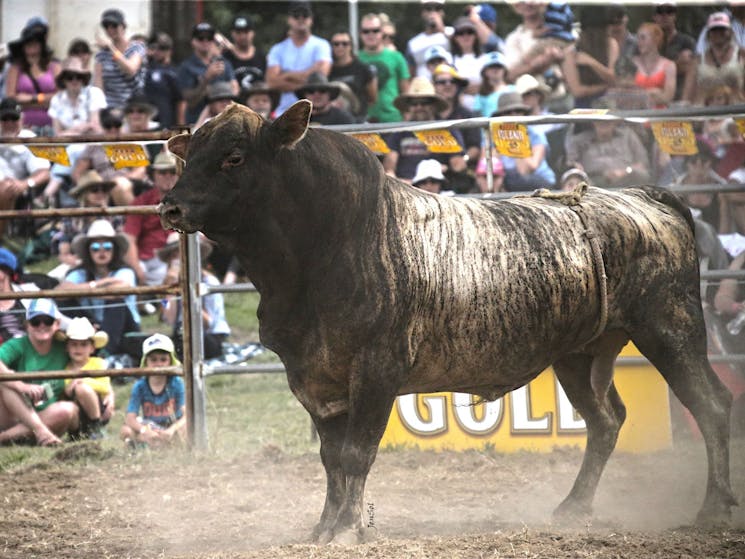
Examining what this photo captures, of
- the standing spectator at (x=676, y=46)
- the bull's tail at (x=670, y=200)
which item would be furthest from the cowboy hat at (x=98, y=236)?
the standing spectator at (x=676, y=46)

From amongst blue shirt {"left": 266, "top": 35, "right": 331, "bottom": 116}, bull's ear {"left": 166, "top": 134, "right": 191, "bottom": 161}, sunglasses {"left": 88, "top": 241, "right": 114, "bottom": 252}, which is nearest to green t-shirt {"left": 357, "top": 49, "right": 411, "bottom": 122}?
blue shirt {"left": 266, "top": 35, "right": 331, "bottom": 116}

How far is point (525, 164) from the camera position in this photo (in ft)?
34.6

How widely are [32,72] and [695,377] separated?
31.9 feet

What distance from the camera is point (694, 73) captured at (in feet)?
38.8

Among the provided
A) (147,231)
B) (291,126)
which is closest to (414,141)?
(147,231)

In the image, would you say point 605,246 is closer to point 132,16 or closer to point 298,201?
point 298,201

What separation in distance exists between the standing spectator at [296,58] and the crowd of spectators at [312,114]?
0.02 m

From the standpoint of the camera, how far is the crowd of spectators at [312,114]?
27.5ft

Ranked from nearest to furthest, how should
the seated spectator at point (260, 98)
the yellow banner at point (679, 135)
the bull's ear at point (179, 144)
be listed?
1. the bull's ear at point (179, 144)
2. the yellow banner at point (679, 135)
3. the seated spectator at point (260, 98)

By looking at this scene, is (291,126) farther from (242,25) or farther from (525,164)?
(242,25)

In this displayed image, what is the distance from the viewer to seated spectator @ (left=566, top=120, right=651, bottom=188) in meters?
10.2

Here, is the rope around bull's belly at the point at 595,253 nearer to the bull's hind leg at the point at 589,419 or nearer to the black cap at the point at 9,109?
the bull's hind leg at the point at 589,419

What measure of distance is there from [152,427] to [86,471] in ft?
2.66

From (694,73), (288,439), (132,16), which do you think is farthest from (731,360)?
(132,16)
